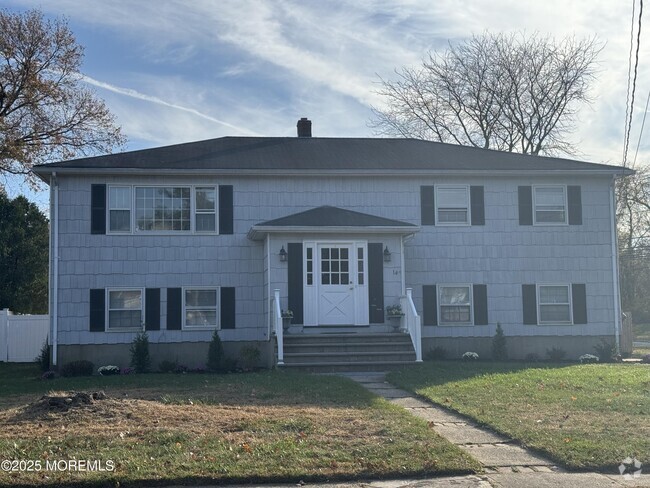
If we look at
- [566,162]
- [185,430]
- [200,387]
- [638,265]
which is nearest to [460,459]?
[185,430]

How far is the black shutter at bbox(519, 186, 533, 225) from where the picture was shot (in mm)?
20406

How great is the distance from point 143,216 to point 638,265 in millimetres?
39389

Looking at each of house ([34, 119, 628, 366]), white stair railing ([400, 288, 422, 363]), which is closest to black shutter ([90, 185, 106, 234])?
house ([34, 119, 628, 366])

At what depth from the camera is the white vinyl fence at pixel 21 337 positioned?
78.8 feet

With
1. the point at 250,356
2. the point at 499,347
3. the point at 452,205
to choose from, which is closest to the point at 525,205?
the point at 452,205

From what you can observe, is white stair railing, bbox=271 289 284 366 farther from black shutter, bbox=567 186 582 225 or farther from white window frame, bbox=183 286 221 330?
black shutter, bbox=567 186 582 225

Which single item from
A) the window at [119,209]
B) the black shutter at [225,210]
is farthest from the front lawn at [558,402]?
the window at [119,209]

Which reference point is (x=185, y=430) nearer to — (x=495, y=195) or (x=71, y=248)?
(x=71, y=248)

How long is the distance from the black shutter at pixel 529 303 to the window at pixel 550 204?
1.80 m

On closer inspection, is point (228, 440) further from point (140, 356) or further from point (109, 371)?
point (109, 371)

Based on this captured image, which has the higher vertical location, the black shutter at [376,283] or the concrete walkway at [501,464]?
the black shutter at [376,283]

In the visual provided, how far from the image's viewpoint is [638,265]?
49844mm

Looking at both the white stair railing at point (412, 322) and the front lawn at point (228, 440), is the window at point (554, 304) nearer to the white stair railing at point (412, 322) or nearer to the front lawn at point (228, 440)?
the white stair railing at point (412, 322)

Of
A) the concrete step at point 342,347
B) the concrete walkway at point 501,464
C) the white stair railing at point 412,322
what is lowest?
the concrete walkway at point 501,464
